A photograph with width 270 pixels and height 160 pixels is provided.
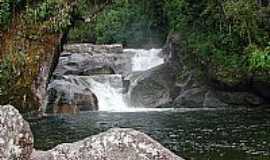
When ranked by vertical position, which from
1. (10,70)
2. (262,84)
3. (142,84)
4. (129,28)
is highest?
(129,28)

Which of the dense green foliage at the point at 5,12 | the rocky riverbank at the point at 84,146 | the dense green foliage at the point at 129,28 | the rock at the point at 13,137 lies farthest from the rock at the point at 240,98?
the rock at the point at 13,137

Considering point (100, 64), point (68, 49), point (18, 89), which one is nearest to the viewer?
point (18, 89)

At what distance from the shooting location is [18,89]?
18156mm

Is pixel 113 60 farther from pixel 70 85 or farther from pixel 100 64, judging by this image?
pixel 70 85

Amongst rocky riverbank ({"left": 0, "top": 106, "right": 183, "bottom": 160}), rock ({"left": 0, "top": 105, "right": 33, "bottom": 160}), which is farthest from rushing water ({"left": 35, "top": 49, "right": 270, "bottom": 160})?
rock ({"left": 0, "top": 105, "right": 33, "bottom": 160})

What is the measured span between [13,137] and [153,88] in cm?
2395

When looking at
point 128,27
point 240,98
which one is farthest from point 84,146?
point 128,27

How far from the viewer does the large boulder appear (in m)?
31.7

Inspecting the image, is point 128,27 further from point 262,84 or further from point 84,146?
point 84,146

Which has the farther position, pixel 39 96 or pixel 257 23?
pixel 257 23

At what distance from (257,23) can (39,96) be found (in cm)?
1055

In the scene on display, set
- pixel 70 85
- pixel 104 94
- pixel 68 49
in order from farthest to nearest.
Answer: pixel 68 49
pixel 104 94
pixel 70 85

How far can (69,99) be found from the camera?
24875 mm

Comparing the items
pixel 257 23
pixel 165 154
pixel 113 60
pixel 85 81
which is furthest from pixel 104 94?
pixel 165 154
